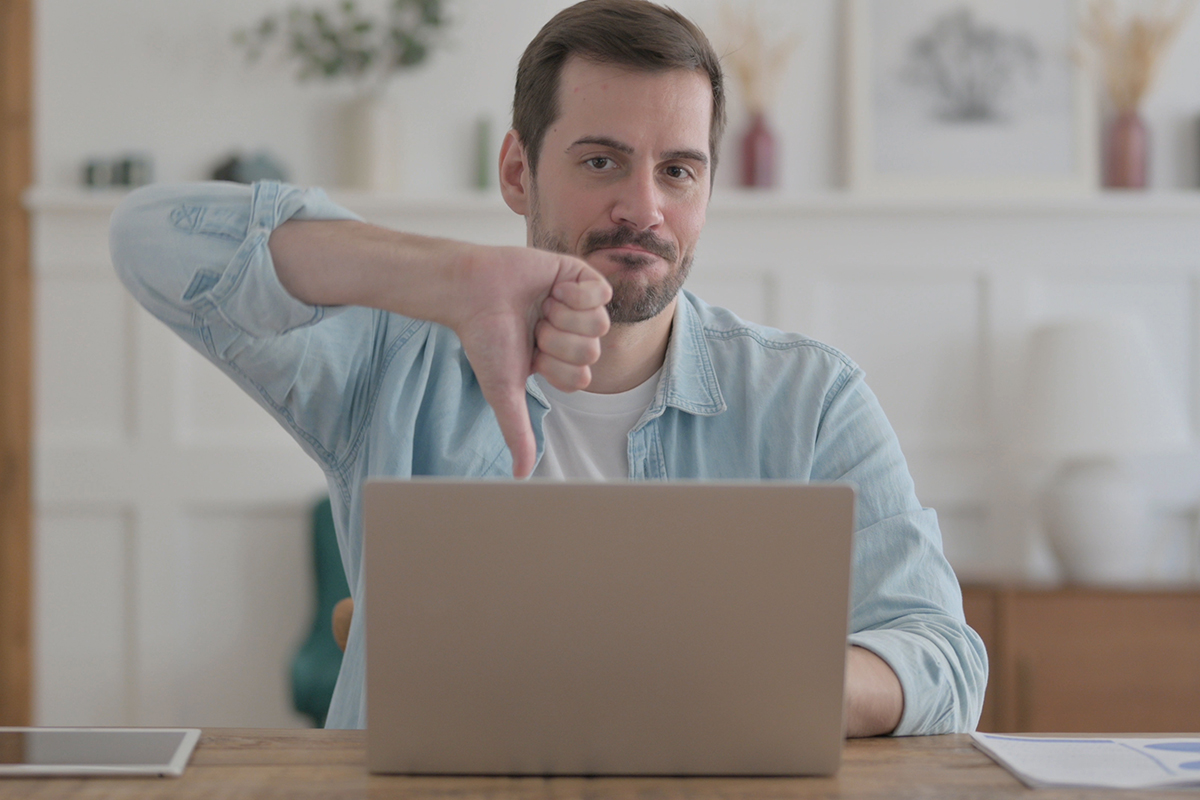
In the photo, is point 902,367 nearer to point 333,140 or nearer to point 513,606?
point 333,140

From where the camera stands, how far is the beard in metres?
1.31

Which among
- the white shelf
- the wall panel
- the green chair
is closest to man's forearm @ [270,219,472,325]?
the green chair

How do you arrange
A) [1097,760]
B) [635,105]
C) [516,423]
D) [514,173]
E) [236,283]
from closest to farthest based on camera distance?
1. [1097,760]
2. [516,423]
3. [236,283]
4. [635,105]
5. [514,173]

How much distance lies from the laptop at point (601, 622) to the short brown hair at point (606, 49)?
0.79 meters

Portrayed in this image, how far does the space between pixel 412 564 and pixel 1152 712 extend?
7.24 feet

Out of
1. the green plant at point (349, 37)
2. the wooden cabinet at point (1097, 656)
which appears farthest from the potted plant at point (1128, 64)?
the green plant at point (349, 37)

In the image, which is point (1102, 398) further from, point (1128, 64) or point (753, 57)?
point (753, 57)

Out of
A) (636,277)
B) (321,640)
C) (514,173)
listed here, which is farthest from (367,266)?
(321,640)

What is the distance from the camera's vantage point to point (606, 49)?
1.31m

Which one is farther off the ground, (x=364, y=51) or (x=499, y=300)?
(x=364, y=51)

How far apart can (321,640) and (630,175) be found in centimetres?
166

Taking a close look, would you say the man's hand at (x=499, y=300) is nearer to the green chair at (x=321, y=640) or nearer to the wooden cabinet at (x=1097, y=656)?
the green chair at (x=321, y=640)

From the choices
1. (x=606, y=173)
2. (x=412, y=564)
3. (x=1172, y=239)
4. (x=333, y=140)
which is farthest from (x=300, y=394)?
(x=1172, y=239)

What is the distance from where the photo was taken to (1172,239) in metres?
2.77
